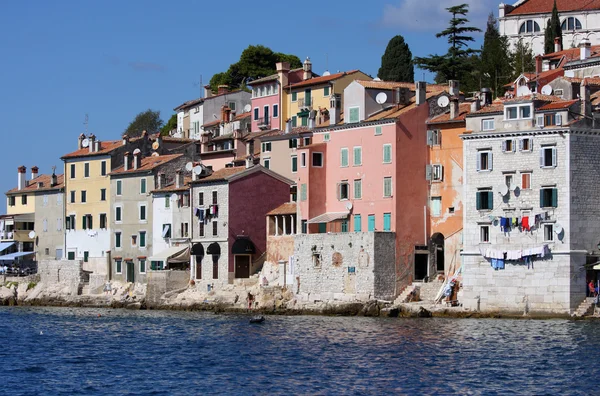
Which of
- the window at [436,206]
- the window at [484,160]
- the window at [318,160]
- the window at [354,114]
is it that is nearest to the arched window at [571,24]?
the window at [354,114]

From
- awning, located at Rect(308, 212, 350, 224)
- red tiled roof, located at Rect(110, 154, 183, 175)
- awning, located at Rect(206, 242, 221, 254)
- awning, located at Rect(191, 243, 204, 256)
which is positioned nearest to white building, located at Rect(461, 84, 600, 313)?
awning, located at Rect(308, 212, 350, 224)

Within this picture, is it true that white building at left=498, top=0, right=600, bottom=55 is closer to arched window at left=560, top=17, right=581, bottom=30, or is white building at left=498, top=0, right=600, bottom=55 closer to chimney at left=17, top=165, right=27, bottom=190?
arched window at left=560, top=17, right=581, bottom=30

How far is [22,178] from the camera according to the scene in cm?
10588

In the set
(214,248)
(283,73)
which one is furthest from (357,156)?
(283,73)

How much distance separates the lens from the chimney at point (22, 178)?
4156 inches

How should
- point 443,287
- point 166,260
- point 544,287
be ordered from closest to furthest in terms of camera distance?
point 544,287
point 443,287
point 166,260

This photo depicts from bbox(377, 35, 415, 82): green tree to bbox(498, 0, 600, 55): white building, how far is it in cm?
2184

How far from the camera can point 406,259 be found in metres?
71.6

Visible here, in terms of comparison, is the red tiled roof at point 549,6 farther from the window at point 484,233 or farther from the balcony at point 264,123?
the window at point 484,233

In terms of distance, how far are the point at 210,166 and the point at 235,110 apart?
1687 centimetres

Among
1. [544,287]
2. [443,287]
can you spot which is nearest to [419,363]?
[544,287]

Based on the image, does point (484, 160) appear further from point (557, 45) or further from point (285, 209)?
point (557, 45)

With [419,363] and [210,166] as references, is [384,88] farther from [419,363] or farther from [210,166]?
[419,363]

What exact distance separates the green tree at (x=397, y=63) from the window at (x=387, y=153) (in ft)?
75.8
